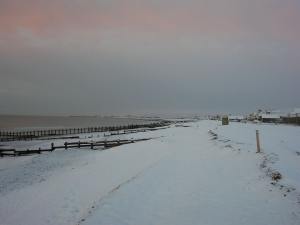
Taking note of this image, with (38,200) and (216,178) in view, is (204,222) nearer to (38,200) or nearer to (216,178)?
(216,178)

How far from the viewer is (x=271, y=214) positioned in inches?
324

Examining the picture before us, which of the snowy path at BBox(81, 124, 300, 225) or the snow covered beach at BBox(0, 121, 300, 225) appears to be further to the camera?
the snow covered beach at BBox(0, 121, 300, 225)

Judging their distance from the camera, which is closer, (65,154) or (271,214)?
(271,214)

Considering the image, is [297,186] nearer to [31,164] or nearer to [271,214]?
[271,214]

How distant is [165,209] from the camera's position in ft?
30.4

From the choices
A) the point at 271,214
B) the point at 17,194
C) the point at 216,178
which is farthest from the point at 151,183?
the point at 17,194

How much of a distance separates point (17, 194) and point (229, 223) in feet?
39.8

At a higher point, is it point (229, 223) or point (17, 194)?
point (229, 223)

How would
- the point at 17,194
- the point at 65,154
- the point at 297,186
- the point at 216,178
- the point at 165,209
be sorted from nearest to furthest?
the point at 165,209
the point at 297,186
the point at 216,178
the point at 17,194
the point at 65,154

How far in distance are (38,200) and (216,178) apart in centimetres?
814

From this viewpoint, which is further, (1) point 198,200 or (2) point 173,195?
(2) point 173,195

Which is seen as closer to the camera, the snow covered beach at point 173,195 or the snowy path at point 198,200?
the snowy path at point 198,200

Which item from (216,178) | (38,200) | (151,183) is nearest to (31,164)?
(38,200)

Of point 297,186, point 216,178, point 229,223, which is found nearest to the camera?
point 229,223
